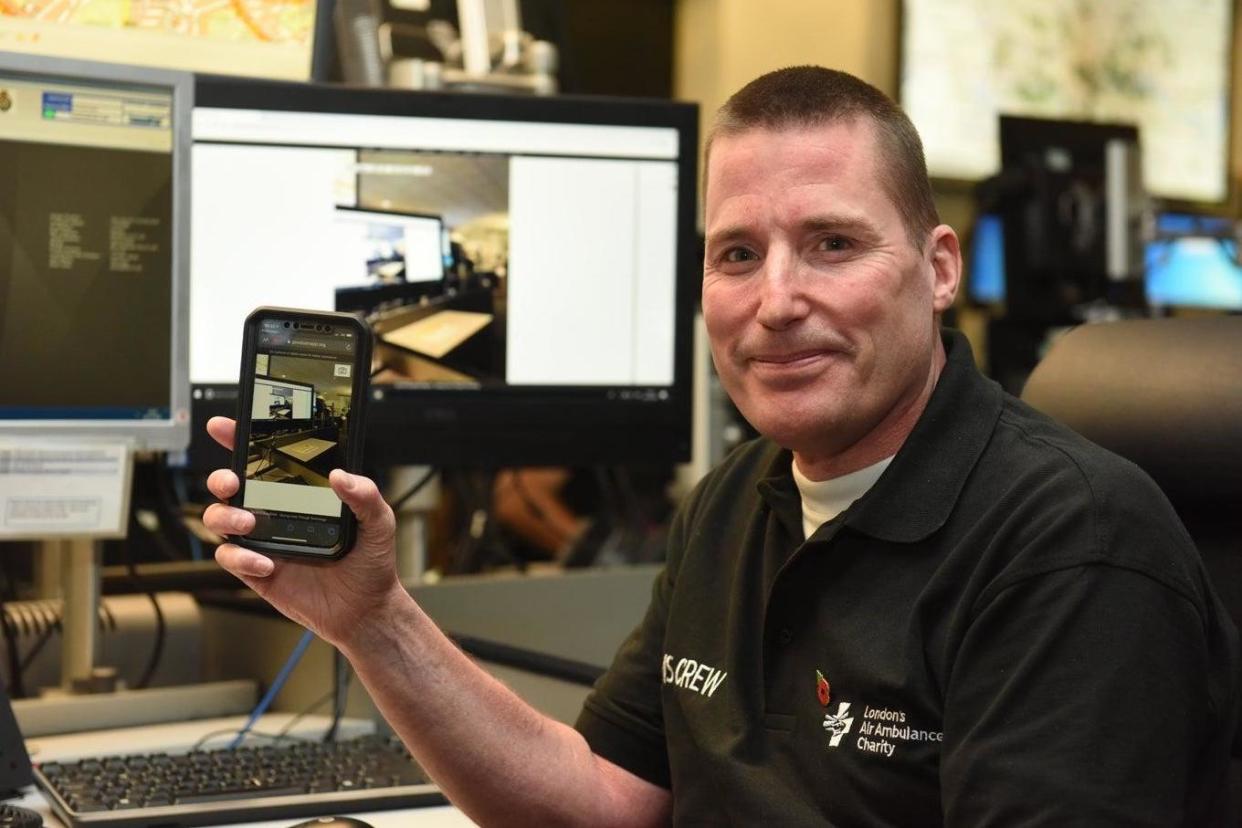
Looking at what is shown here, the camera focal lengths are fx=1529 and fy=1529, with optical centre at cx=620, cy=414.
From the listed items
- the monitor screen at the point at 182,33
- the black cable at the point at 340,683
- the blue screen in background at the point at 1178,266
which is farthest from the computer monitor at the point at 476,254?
the blue screen in background at the point at 1178,266

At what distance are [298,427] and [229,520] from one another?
3.1 inches

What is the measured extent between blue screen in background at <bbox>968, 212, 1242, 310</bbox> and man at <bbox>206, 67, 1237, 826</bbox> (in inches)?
127

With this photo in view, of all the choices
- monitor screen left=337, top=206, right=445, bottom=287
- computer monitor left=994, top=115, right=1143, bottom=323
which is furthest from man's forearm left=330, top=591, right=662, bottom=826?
computer monitor left=994, top=115, right=1143, bottom=323

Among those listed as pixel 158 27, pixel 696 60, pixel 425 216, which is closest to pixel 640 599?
pixel 425 216

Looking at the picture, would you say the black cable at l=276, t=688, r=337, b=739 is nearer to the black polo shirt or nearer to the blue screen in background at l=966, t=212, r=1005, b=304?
the black polo shirt

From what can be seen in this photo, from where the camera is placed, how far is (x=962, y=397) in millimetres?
1107

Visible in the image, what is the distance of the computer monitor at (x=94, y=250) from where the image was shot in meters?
1.42

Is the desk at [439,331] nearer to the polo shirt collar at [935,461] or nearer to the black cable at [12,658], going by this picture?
the black cable at [12,658]

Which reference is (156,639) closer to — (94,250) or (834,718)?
(94,250)

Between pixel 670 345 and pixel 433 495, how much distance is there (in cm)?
32

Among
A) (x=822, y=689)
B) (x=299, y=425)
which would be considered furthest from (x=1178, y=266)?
(x=299, y=425)

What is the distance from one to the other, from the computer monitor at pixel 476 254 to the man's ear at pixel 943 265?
547mm

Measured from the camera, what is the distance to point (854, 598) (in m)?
1.08

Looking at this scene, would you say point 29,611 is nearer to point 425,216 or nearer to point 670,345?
point 425,216
